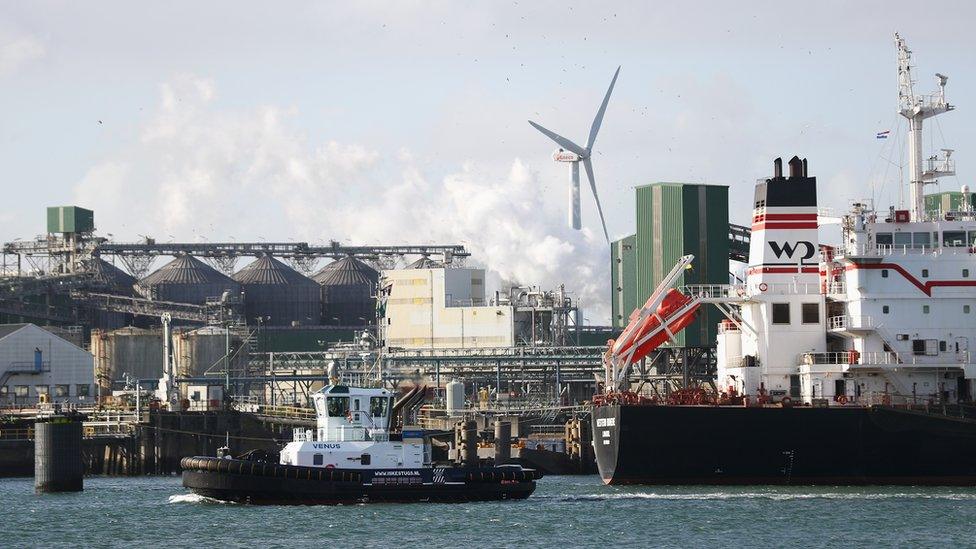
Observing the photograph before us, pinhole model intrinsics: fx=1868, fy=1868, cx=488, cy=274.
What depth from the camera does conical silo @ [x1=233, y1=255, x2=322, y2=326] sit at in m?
158

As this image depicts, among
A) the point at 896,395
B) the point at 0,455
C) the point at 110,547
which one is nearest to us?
the point at 110,547

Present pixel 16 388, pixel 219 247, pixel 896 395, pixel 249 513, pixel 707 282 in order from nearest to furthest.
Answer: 1. pixel 249 513
2. pixel 896 395
3. pixel 707 282
4. pixel 16 388
5. pixel 219 247

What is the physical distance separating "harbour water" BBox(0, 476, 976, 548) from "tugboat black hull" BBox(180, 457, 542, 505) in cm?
44

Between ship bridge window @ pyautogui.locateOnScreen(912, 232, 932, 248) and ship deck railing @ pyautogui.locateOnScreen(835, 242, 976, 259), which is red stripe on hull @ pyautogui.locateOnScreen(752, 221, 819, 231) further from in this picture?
ship bridge window @ pyautogui.locateOnScreen(912, 232, 932, 248)

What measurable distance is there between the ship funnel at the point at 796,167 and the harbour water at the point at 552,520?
1306 cm

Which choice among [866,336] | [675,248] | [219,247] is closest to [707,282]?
[675,248]

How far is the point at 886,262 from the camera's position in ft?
237

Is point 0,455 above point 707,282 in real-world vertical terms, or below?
below

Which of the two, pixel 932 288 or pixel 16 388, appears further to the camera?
pixel 16 388

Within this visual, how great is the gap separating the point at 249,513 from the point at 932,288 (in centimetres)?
2804

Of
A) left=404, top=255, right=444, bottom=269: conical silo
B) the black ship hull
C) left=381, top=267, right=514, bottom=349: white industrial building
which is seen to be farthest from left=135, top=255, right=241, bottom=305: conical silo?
the black ship hull

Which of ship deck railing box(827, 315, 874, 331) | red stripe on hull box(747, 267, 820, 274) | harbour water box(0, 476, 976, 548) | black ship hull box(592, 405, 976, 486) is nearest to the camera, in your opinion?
harbour water box(0, 476, 976, 548)

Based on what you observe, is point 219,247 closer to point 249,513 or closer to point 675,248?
point 675,248

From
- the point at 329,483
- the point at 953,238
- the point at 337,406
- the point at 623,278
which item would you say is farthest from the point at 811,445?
the point at 623,278
